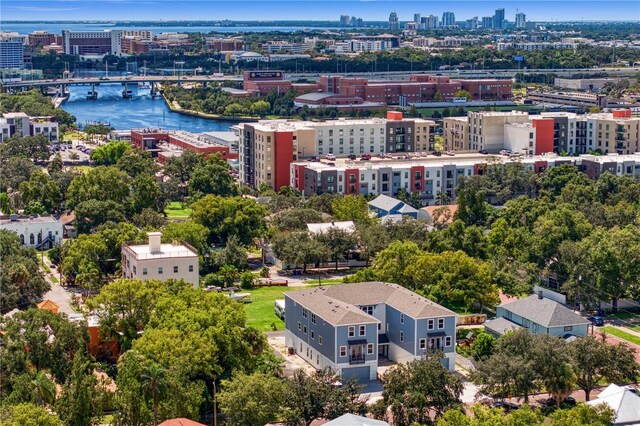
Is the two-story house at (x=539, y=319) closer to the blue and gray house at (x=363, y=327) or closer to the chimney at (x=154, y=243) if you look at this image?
the blue and gray house at (x=363, y=327)

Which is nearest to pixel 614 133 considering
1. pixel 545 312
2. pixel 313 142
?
pixel 313 142

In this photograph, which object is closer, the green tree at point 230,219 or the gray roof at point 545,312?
the gray roof at point 545,312

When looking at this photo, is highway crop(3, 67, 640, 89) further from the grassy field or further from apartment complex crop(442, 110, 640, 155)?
the grassy field

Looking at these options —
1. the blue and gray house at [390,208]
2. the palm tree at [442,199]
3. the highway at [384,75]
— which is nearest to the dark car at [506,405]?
the blue and gray house at [390,208]

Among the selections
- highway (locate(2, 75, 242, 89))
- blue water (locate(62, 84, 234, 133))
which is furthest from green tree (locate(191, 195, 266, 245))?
highway (locate(2, 75, 242, 89))

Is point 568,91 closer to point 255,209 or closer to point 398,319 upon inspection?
point 255,209
